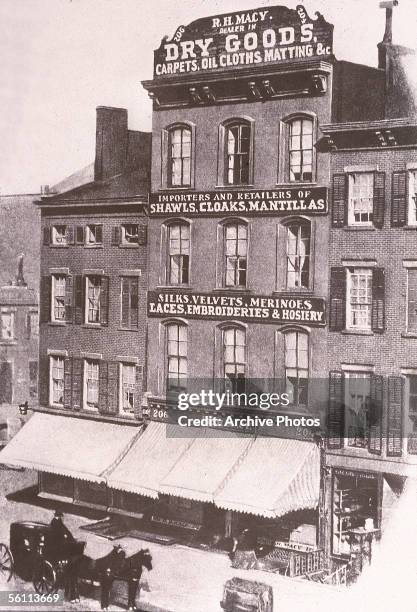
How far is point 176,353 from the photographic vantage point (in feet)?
52.8

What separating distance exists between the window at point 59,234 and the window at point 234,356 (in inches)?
155

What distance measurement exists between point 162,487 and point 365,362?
14.1ft

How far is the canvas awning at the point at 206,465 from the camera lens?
49.1ft

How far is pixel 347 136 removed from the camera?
46.4ft

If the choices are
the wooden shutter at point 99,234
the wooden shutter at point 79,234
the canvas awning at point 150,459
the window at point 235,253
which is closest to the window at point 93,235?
the wooden shutter at point 99,234

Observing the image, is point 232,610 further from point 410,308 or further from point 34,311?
point 34,311

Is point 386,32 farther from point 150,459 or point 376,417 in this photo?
point 150,459

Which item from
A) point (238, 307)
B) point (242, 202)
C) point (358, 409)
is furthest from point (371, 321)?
point (242, 202)

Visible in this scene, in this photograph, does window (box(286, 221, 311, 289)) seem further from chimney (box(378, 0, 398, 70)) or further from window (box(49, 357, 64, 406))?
window (box(49, 357, 64, 406))

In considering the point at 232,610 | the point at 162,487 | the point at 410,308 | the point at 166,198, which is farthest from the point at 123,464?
the point at 410,308

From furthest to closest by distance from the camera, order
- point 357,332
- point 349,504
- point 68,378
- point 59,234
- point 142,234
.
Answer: point 68,378 < point 59,234 < point 142,234 < point 349,504 < point 357,332

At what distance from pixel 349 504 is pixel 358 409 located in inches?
66.1

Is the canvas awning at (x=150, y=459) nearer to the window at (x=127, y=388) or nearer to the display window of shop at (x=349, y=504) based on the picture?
the window at (x=127, y=388)

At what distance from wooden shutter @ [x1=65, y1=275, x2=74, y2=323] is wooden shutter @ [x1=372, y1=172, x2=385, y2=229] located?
6115mm
